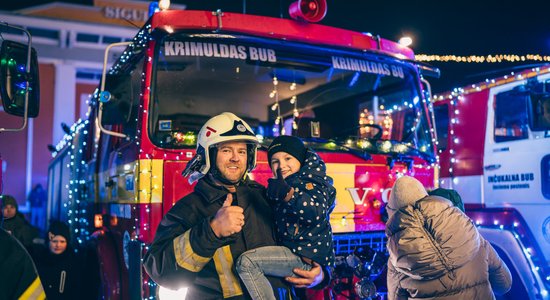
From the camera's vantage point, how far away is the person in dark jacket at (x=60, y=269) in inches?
201

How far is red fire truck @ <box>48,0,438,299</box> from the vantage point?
362cm

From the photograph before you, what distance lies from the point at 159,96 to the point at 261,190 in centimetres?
172

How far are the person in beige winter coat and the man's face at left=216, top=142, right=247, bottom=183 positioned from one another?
4.15 feet

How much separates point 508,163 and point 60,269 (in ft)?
16.1

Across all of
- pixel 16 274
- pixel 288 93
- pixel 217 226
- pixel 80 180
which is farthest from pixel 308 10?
pixel 80 180

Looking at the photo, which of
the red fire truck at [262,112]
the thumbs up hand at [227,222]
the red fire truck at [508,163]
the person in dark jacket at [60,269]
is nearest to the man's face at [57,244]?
the person in dark jacket at [60,269]

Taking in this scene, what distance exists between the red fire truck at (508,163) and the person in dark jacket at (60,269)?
4314 mm

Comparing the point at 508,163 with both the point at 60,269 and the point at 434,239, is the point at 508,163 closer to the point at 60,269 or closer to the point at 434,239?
the point at 434,239

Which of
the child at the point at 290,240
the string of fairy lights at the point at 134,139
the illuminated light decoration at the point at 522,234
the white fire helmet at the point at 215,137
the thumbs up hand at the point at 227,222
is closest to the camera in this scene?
the thumbs up hand at the point at 227,222

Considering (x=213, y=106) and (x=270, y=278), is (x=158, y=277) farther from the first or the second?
(x=213, y=106)

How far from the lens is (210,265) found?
229 cm

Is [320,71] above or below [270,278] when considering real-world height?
above

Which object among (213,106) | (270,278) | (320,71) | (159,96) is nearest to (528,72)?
(320,71)

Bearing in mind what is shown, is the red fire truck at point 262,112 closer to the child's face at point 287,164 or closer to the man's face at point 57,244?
the man's face at point 57,244
